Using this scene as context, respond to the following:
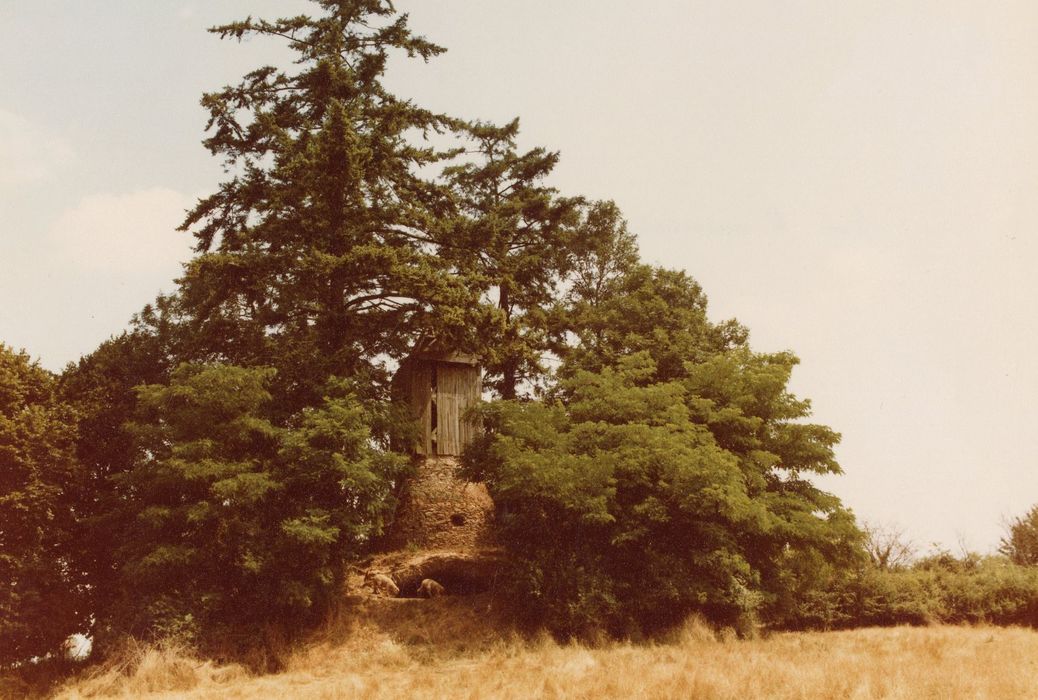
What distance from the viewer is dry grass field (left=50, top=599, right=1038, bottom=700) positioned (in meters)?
11.2

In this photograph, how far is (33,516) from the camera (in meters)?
17.6

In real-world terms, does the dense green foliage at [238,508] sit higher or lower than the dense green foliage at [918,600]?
higher

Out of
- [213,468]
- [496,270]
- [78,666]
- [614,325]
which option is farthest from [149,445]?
[614,325]

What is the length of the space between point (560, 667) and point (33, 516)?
14349 millimetres

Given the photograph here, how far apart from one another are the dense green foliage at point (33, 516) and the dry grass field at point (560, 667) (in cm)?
419

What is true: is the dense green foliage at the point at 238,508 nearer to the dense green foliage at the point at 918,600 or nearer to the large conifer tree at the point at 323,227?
the large conifer tree at the point at 323,227

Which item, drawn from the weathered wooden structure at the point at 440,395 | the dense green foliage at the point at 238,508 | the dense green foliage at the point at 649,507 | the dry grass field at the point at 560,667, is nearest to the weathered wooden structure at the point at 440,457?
the weathered wooden structure at the point at 440,395

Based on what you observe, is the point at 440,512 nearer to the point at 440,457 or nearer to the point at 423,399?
the point at 440,457

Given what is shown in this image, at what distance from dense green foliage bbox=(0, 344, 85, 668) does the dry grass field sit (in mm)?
4193

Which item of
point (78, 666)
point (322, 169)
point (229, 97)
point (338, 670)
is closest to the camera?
point (338, 670)

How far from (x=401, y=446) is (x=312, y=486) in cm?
354

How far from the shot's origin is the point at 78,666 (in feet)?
56.5

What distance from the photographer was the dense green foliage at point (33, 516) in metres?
17.3

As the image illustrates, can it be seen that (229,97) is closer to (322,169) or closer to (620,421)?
(322,169)
